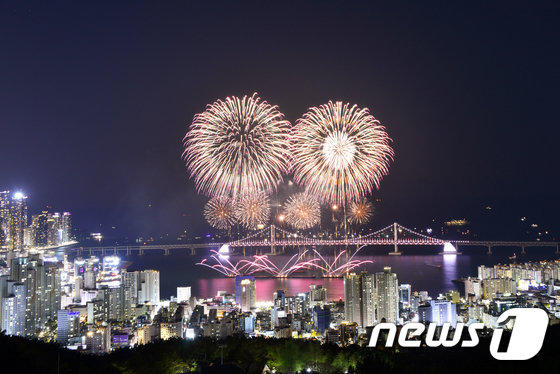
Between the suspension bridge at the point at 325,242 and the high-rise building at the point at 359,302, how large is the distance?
11402 millimetres

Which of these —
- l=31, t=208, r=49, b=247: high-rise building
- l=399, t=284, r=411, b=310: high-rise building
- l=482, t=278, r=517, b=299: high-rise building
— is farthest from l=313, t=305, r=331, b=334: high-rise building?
l=31, t=208, r=49, b=247: high-rise building

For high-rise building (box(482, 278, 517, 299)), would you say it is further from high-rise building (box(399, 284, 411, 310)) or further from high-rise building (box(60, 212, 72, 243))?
high-rise building (box(60, 212, 72, 243))

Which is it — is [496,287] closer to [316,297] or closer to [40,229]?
[316,297]

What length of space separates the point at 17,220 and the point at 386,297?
1964cm

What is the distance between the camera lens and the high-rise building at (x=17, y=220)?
23219 mm

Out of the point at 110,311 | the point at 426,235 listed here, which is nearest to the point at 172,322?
the point at 110,311

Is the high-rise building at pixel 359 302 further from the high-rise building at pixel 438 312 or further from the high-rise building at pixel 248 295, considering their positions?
the high-rise building at pixel 248 295

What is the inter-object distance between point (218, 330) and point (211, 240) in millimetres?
19889

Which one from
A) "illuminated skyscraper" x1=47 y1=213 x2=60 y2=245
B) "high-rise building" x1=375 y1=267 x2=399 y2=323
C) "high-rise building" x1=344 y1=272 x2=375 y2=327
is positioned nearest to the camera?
"high-rise building" x1=344 y1=272 x2=375 y2=327

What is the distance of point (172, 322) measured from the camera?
26.1ft

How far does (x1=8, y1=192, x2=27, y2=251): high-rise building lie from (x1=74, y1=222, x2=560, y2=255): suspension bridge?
272cm

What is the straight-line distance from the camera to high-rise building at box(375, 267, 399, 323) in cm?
930

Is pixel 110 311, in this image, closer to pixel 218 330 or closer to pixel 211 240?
pixel 218 330

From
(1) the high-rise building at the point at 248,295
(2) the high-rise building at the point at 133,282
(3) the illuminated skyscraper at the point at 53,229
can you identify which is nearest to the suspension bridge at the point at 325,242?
(3) the illuminated skyscraper at the point at 53,229
